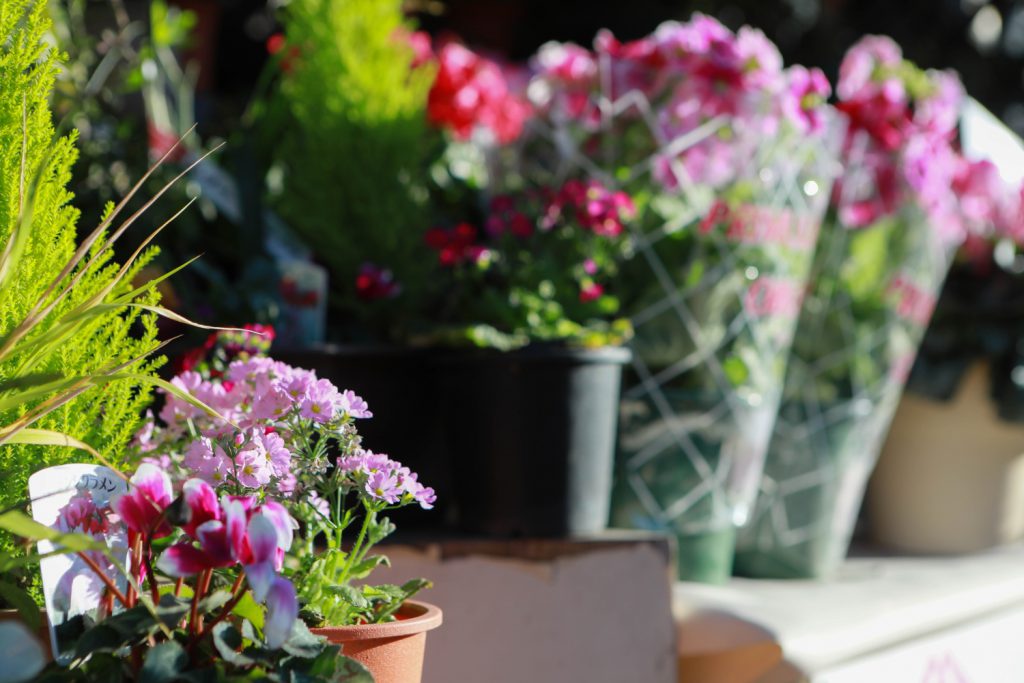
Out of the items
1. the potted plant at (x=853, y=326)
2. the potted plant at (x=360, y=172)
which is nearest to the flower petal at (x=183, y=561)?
the potted plant at (x=360, y=172)

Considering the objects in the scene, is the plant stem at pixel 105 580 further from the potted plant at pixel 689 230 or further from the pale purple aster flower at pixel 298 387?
the potted plant at pixel 689 230

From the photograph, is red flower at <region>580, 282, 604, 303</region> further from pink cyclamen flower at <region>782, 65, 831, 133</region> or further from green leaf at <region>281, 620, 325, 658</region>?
green leaf at <region>281, 620, 325, 658</region>

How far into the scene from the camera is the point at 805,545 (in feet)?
7.24

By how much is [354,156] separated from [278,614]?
118 cm

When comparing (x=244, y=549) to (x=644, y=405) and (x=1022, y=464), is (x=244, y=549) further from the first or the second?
(x=1022, y=464)

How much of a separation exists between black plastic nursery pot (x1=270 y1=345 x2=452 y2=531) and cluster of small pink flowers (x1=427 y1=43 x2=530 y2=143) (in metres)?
0.62

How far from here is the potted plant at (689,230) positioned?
1.82 metres

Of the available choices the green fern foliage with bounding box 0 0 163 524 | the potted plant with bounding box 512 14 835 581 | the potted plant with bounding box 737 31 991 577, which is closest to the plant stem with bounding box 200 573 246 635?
the green fern foliage with bounding box 0 0 163 524

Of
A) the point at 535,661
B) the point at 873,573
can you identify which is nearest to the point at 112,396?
the point at 535,661

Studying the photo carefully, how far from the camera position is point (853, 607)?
1.91m

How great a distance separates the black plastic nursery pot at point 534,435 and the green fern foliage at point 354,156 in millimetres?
272

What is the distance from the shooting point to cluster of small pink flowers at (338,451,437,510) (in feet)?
3.07

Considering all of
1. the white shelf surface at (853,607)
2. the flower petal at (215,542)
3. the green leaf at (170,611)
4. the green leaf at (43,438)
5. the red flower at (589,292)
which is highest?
the red flower at (589,292)

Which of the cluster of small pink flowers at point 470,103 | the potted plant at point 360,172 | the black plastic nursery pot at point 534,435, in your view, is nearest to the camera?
the black plastic nursery pot at point 534,435
